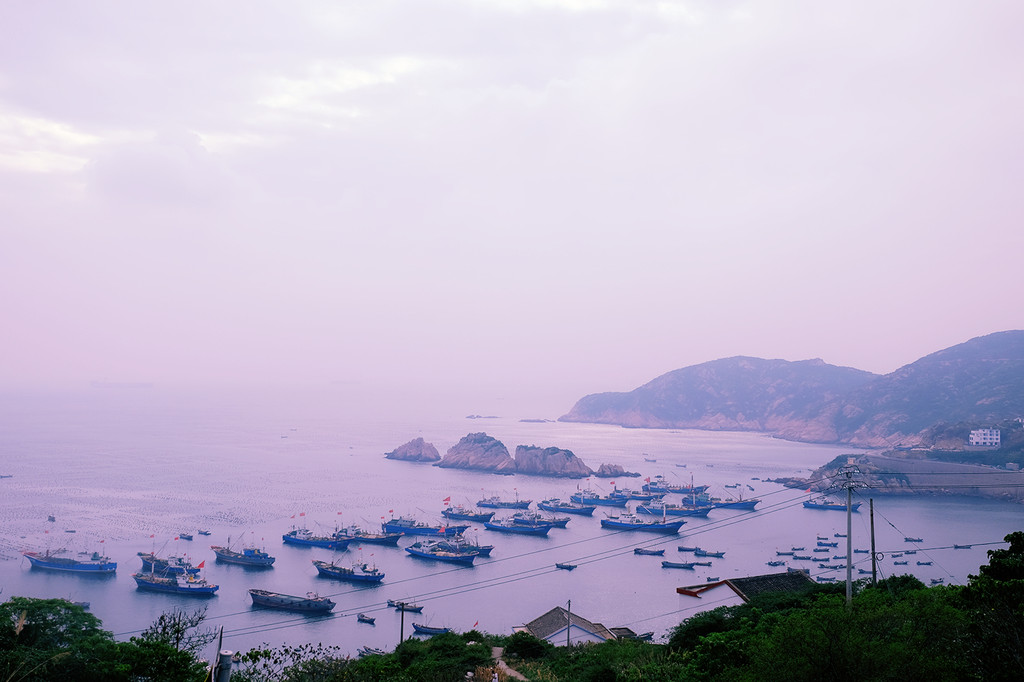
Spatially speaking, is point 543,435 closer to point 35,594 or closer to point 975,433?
point 975,433

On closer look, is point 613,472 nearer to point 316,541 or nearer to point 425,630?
point 316,541

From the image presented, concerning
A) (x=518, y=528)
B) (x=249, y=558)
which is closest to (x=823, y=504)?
(x=518, y=528)

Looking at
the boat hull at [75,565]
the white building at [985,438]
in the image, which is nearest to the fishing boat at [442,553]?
the boat hull at [75,565]

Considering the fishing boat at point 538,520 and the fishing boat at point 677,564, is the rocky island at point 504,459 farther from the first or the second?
the fishing boat at point 677,564

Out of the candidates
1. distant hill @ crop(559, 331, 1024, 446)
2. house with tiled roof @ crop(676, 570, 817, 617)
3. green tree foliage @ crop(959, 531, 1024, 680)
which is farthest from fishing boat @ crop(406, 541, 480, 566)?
distant hill @ crop(559, 331, 1024, 446)

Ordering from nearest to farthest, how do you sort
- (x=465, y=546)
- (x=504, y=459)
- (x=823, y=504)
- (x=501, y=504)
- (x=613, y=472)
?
1. (x=465, y=546)
2. (x=501, y=504)
3. (x=823, y=504)
4. (x=613, y=472)
5. (x=504, y=459)

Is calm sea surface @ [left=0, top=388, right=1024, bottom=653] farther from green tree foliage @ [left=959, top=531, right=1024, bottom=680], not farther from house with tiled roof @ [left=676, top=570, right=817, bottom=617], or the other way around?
green tree foliage @ [left=959, top=531, right=1024, bottom=680]
